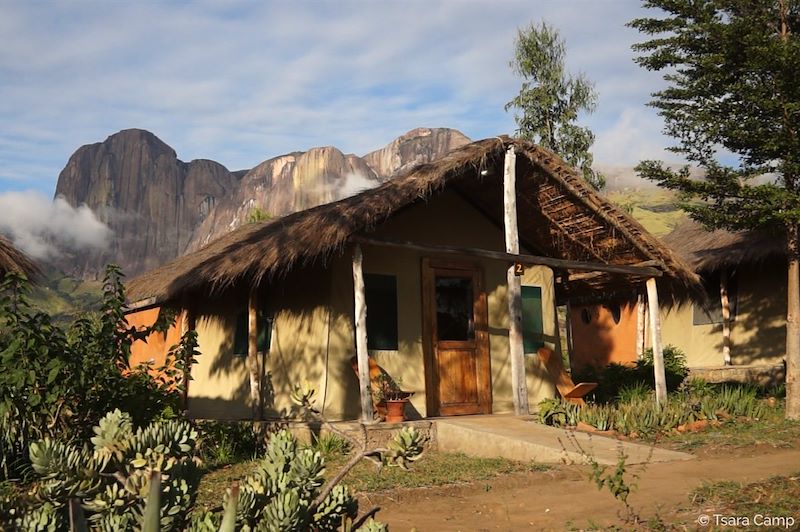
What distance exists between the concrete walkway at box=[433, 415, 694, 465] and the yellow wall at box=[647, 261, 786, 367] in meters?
8.50

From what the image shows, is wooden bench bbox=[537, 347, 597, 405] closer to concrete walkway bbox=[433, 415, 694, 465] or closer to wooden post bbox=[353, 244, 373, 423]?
concrete walkway bbox=[433, 415, 694, 465]

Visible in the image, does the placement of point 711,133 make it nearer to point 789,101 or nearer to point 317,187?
point 789,101

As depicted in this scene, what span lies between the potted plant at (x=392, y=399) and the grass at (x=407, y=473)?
→ 73 cm

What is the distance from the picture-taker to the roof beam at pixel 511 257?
918cm

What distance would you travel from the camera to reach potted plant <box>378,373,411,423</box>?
30.4 ft

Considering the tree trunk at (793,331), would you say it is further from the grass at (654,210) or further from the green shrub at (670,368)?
the grass at (654,210)

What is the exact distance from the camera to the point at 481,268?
1158cm

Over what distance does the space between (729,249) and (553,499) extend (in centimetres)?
1140

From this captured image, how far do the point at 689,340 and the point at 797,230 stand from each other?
22.3 ft

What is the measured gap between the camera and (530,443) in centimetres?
808

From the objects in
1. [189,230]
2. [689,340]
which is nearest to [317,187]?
[189,230]

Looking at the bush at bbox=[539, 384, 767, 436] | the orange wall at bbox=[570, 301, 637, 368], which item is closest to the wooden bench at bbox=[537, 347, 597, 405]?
the bush at bbox=[539, 384, 767, 436]

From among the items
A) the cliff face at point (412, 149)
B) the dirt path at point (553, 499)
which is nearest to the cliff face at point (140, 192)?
the cliff face at point (412, 149)

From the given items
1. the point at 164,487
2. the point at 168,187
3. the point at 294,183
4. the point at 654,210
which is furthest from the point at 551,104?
the point at 654,210
